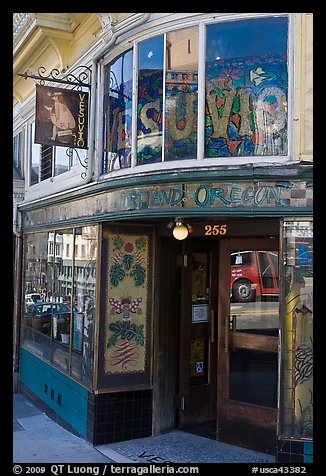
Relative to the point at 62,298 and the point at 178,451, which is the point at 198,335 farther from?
the point at 62,298

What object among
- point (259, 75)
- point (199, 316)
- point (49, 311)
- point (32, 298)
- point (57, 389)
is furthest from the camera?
point (32, 298)

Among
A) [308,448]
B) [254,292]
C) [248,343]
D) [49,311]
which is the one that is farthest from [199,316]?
[49,311]

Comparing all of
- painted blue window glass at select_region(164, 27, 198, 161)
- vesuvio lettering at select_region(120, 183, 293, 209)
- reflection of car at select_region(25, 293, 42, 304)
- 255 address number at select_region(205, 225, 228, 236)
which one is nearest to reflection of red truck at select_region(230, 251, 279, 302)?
255 address number at select_region(205, 225, 228, 236)

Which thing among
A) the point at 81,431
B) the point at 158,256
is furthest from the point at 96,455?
the point at 158,256

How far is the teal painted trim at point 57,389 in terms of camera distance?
7.45 m

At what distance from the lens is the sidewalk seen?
21.5ft

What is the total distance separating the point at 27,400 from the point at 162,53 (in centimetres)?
666

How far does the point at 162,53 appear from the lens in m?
6.53

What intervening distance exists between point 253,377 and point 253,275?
49.6 inches

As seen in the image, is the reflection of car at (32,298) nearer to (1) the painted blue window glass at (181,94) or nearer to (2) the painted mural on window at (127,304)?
(2) the painted mural on window at (127,304)

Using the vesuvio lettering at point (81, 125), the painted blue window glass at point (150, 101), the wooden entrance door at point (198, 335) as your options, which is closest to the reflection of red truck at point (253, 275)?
the wooden entrance door at point (198, 335)

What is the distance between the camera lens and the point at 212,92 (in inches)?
243

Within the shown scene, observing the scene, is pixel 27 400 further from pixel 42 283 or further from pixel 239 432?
pixel 239 432

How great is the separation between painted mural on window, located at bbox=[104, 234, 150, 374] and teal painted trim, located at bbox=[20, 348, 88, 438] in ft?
2.32
